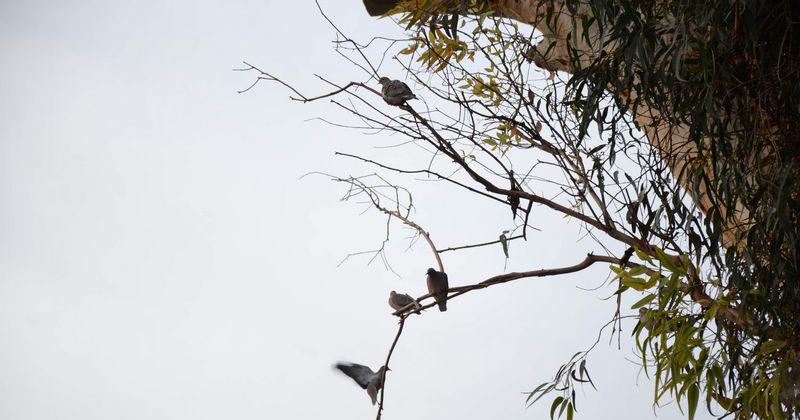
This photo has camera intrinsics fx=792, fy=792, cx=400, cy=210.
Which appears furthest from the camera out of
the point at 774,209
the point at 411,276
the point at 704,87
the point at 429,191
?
the point at 429,191

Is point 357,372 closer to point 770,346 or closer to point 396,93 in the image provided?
point 396,93

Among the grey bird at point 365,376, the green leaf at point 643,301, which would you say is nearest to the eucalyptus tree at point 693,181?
the green leaf at point 643,301

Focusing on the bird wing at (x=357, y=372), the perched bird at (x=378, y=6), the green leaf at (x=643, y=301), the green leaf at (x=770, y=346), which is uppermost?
the perched bird at (x=378, y=6)

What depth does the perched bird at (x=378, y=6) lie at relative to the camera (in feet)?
6.53

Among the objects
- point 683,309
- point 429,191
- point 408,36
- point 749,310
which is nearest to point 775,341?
point 749,310

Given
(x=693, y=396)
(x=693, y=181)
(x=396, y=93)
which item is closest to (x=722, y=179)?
(x=693, y=181)

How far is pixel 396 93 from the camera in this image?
56.7 inches

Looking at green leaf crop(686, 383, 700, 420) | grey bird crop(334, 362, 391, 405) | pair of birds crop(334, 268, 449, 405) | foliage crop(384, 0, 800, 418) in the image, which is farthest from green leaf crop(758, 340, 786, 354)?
grey bird crop(334, 362, 391, 405)

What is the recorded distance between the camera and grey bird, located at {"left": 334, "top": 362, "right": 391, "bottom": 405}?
57.1 inches

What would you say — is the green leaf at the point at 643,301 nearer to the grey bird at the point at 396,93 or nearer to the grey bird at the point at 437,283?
the grey bird at the point at 437,283

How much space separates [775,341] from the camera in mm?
1307

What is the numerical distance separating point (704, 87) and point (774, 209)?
0.82 feet

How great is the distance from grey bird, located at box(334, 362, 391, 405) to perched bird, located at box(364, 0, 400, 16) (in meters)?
0.93

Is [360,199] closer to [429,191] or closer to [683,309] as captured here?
[683,309]
